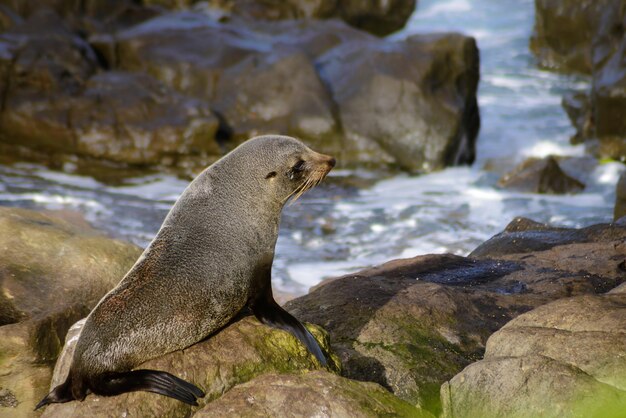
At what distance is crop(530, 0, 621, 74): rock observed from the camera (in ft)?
67.6

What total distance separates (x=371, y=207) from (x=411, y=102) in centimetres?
237

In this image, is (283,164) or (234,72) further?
(234,72)

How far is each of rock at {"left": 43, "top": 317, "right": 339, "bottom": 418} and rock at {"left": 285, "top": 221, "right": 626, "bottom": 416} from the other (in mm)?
883

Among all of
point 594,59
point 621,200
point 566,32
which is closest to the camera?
point 621,200

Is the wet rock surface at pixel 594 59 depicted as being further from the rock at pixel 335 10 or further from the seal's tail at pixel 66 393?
the seal's tail at pixel 66 393

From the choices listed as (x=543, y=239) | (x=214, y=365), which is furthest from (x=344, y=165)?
(x=214, y=365)

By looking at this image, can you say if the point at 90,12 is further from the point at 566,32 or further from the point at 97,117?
the point at 566,32

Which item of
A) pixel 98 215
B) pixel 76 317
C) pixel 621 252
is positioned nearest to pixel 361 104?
pixel 98 215

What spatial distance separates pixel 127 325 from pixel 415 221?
8450 millimetres

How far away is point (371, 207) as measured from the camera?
519 inches

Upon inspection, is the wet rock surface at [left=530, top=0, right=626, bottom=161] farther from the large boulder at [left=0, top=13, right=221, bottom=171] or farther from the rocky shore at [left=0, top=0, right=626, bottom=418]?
the large boulder at [left=0, top=13, right=221, bottom=171]

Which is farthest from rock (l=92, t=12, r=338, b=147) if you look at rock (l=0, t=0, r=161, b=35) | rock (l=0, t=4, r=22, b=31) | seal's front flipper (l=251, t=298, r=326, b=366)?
seal's front flipper (l=251, t=298, r=326, b=366)

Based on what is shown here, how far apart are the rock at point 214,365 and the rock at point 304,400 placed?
180 millimetres

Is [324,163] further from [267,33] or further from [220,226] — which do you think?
[267,33]
